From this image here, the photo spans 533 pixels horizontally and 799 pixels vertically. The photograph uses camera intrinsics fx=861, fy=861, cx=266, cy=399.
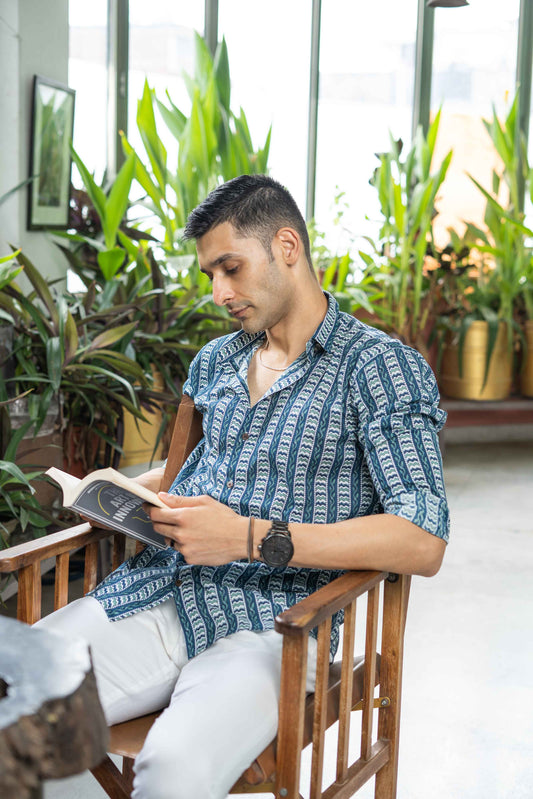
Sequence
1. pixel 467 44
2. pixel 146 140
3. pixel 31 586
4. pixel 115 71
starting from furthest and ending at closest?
pixel 467 44
pixel 115 71
pixel 146 140
pixel 31 586

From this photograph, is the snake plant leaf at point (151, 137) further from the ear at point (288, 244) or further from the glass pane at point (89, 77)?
the ear at point (288, 244)

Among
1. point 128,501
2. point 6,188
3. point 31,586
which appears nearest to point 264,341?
point 128,501

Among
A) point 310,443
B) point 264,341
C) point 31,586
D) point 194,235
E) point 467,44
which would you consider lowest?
point 31,586

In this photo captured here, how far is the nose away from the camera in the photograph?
1.61 m

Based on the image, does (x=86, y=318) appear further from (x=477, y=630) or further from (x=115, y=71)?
(x=115, y=71)

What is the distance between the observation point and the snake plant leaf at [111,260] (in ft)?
10.4

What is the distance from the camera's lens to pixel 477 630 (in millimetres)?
2855

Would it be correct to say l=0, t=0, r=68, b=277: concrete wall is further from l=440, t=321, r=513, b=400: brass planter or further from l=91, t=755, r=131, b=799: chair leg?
l=440, t=321, r=513, b=400: brass planter

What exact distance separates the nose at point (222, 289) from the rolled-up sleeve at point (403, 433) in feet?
Answer: 0.92

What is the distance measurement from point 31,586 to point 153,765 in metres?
0.40

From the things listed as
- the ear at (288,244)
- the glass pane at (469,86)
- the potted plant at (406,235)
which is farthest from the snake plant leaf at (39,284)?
the glass pane at (469,86)

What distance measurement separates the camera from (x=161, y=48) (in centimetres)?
475

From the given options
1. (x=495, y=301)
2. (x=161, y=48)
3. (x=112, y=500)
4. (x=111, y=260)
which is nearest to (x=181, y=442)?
(x=112, y=500)

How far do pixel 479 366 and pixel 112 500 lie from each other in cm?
420
